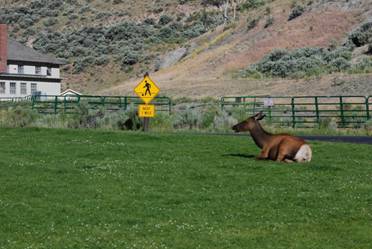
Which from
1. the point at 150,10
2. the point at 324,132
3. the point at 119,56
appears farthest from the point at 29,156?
the point at 150,10

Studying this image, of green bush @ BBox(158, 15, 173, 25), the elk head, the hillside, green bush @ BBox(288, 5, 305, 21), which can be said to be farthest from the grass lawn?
green bush @ BBox(158, 15, 173, 25)

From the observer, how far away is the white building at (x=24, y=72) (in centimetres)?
7669

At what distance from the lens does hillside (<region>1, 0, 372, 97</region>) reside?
6397 centimetres

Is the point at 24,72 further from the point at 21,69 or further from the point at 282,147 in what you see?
the point at 282,147

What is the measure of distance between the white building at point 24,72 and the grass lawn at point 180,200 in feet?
187

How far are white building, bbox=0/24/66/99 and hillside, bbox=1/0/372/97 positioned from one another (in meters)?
6.74

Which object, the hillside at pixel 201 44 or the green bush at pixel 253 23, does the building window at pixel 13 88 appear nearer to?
the hillside at pixel 201 44

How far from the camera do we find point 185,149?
73.6 ft

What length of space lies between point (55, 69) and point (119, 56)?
60.4ft

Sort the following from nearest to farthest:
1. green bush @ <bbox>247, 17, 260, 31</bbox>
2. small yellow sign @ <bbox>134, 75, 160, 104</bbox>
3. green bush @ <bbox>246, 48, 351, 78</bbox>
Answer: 1. small yellow sign @ <bbox>134, 75, 160, 104</bbox>
2. green bush @ <bbox>246, 48, 351, 78</bbox>
3. green bush @ <bbox>247, 17, 260, 31</bbox>

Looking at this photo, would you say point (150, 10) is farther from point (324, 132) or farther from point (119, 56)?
point (324, 132)

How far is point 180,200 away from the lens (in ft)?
43.5

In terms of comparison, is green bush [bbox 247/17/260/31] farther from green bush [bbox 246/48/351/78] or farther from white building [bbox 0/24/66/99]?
white building [bbox 0/24/66/99]

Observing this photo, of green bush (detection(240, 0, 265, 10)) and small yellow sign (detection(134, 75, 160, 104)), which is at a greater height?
green bush (detection(240, 0, 265, 10))
